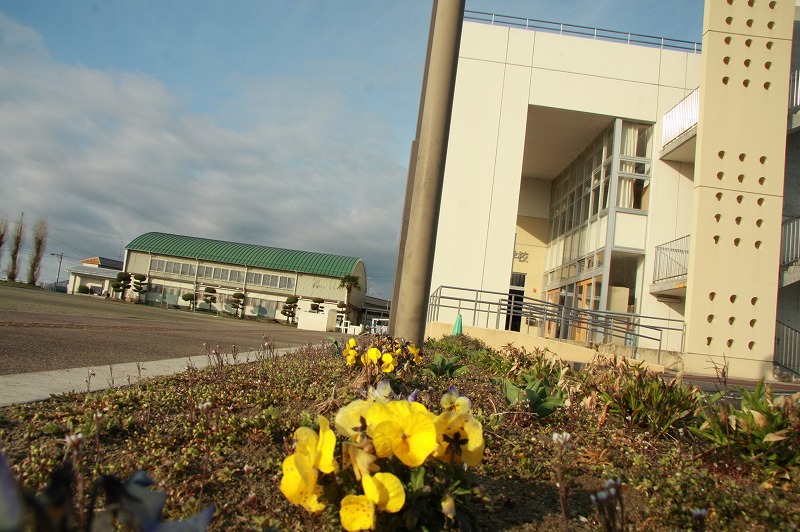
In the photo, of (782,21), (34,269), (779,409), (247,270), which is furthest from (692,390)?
(34,269)

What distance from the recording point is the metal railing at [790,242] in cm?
1451

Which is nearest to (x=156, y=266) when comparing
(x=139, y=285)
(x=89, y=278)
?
(x=139, y=285)

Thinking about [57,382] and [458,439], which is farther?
[57,382]

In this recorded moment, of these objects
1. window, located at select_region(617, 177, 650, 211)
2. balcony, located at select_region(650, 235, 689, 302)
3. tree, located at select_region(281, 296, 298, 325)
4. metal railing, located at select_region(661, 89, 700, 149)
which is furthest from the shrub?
tree, located at select_region(281, 296, 298, 325)

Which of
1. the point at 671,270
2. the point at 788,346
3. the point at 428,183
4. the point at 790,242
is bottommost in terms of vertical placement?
the point at 788,346

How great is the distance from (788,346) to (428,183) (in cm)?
1421

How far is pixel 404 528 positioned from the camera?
1600 millimetres

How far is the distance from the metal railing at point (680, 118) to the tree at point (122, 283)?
46.0m

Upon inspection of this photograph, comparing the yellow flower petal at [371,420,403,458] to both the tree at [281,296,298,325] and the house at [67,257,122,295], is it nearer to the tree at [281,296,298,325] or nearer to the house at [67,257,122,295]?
the tree at [281,296,298,325]

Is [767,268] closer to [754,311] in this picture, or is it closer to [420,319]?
[754,311]

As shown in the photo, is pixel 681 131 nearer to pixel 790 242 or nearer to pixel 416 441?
pixel 790 242

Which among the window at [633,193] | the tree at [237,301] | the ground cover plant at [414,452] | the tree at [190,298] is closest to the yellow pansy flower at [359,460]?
the ground cover plant at [414,452]

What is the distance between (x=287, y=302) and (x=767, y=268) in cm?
4096

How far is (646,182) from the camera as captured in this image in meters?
17.8
